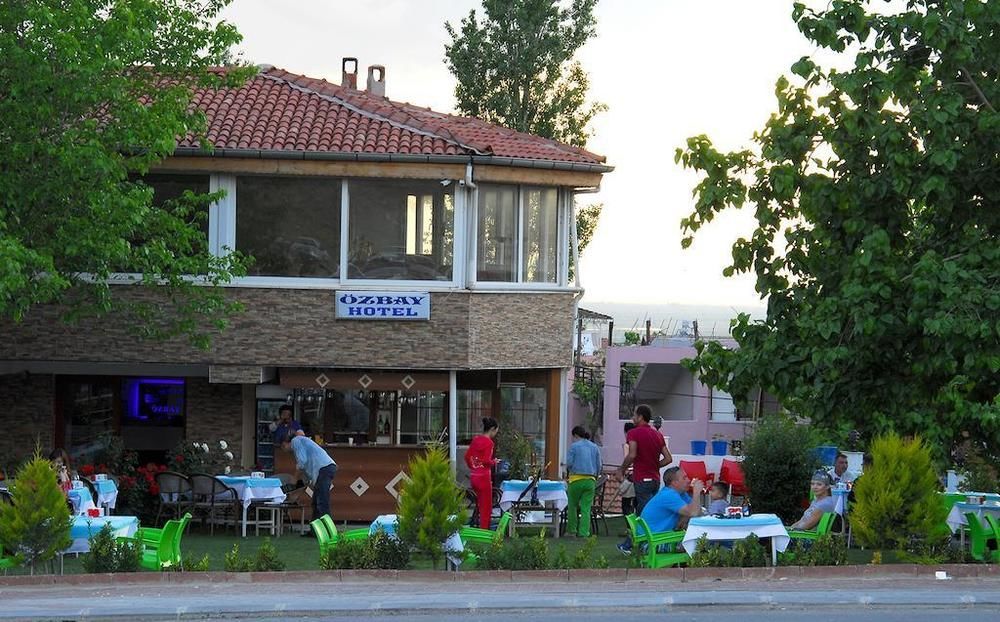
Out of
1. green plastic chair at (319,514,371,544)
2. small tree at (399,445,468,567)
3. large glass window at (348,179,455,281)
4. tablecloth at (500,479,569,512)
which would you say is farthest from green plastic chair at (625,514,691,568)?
large glass window at (348,179,455,281)

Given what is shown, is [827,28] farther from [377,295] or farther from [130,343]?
[130,343]

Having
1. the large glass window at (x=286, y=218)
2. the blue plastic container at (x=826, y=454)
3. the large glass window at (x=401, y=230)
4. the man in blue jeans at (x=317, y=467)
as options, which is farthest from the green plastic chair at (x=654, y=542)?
the large glass window at (x=286, y=218)

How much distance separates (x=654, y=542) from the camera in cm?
1638

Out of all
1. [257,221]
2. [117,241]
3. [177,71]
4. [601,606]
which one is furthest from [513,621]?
[257,221]

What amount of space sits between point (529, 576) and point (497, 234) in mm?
10633

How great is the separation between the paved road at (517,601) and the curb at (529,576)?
0.16 metres

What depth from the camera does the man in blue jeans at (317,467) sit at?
21906 millimetres

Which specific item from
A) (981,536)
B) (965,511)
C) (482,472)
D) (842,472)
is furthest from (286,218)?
(981,536)

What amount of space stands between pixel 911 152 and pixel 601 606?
21.4 feet

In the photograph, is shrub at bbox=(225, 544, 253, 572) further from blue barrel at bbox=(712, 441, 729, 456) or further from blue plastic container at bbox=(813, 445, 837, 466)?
blue barrel at bbox=(712, 441, 729, 456)

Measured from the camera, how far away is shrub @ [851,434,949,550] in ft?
54.0

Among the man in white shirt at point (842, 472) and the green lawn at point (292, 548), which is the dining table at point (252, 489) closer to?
the green lawn at point (292, 548)

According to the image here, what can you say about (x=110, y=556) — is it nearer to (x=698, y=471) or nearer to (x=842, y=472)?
(x=842, y=472)

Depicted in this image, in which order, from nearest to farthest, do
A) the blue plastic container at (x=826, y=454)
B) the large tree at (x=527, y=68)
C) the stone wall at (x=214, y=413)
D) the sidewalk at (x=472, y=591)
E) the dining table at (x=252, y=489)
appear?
A: the sidewalk at (x=472, y=591), the dining table at (x=252, y=489), the blue plastic container at (x=826, y=454), the stone wall at (x=214, y=413), the large tree at (x=527, y=68)
